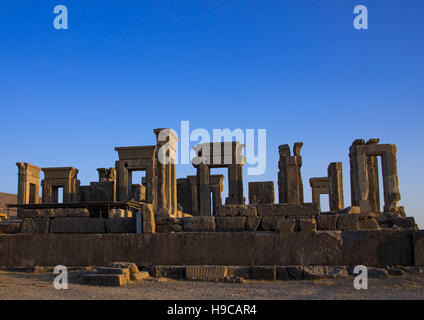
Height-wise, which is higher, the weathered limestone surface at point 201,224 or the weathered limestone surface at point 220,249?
the weathered limestone surface at point 201,224

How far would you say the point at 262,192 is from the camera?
12.3 m

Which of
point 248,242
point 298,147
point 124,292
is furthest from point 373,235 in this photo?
point 298,147

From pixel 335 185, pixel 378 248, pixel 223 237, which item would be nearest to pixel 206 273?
pixel 223 237

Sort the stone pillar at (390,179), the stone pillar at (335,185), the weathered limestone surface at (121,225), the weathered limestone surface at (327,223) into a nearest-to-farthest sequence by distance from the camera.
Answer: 1. the weathered limestone surface at (327,223)
2. the weathered limestone surface at (121,225)
3. the stone pillar at (390,179)
4. the stone pillar at (335,185)

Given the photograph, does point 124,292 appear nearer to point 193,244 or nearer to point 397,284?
point 193,244

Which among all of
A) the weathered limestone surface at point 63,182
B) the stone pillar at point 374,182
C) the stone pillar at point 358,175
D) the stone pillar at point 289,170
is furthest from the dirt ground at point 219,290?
the weathered limestone surface at point 63,182

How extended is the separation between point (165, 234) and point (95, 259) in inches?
65.8

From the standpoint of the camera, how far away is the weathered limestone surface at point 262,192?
1206 centimetres

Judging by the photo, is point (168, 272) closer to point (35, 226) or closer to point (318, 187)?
point (35, 226)

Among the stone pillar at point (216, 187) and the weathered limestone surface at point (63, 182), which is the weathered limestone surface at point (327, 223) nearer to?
the stone pillar at point (216, 187)

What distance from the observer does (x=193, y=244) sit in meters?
9.03

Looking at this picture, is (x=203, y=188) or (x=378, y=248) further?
(x=203, y=188)

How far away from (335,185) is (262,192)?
35.3 ft

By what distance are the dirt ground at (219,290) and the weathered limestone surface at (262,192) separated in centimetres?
446
